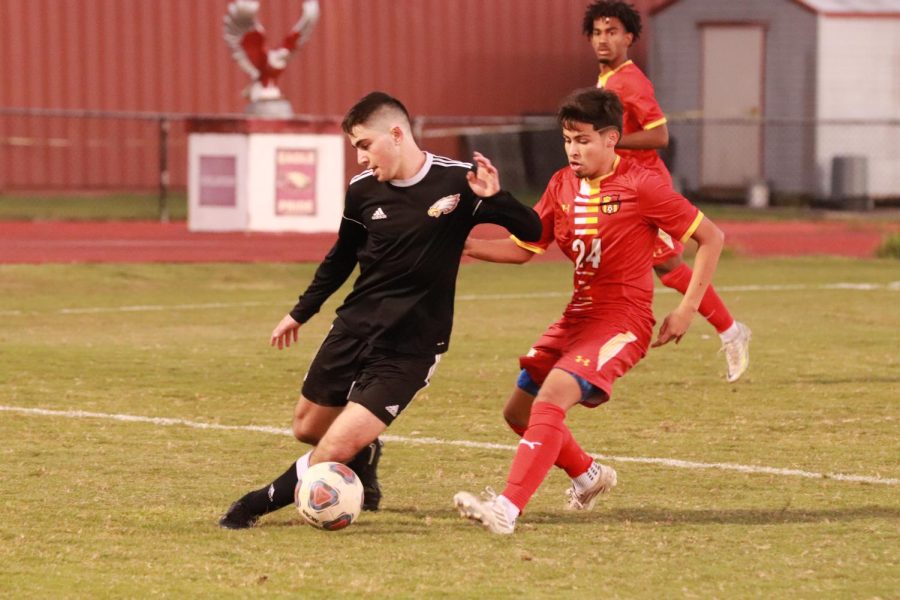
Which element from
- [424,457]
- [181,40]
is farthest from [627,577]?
[181,40]

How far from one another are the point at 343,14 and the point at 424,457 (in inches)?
1115

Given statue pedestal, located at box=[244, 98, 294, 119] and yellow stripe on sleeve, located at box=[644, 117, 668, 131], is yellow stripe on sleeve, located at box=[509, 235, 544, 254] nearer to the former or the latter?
yellow stripe on sleeve, located at box=[644, 117, 668, 131]

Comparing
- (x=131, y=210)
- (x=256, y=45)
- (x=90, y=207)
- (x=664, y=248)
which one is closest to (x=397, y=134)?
(x=664, y=248)

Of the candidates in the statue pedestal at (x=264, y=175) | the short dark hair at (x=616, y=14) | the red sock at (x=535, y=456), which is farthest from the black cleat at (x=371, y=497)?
the statue pedestal at (x=264, y=175)

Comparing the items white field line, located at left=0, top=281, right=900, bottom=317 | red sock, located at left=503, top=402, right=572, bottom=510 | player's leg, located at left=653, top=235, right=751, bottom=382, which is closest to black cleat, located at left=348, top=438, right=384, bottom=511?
red sock, located at left=503, top=402, right=572, bottom=510

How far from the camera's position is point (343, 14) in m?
35.6

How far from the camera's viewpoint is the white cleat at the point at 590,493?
6852 mm

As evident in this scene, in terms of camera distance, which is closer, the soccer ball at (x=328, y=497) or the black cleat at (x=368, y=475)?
the soccer ball at (x=328, y=497)

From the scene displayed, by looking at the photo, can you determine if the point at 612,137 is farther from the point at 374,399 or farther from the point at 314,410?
the point at 314,410

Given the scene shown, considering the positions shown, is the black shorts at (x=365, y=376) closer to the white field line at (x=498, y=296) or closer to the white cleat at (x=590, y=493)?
the white cleat at (x=590, y=493)

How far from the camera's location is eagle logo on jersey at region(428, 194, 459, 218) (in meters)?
6.57

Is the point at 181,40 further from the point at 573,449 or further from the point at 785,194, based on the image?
the point at 573,449

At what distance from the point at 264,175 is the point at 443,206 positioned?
56.2 feet

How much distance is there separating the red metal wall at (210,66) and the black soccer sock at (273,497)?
27.1 meters
